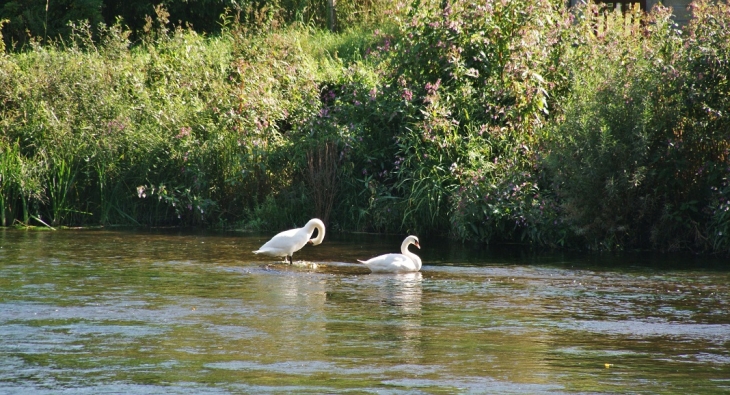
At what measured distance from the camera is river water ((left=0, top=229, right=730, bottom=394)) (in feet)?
24.4

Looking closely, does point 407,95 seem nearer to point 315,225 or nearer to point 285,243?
point 315,225

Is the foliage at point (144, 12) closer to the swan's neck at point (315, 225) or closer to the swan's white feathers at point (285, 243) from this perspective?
the swan's neck at point (315, 225)

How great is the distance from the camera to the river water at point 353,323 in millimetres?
7426

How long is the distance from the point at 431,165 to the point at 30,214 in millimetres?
6616

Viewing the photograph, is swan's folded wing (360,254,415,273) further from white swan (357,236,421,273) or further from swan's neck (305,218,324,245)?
swan's neck (305,218,324,245)

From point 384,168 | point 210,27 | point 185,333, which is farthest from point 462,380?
point 210,27

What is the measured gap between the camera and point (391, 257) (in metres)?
→ 12.7

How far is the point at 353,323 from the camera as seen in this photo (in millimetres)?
9539

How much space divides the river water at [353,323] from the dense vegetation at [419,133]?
1.14 m

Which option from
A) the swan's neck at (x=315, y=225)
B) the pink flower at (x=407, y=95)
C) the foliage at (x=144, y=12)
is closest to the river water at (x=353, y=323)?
the swan's neck at (x=315, y=225)

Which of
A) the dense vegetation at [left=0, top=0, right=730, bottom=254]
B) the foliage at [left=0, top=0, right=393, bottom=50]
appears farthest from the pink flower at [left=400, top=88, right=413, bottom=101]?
the foliage at [left=0, top=0, right=393, bottom=50]

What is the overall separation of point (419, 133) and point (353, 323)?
8296mm

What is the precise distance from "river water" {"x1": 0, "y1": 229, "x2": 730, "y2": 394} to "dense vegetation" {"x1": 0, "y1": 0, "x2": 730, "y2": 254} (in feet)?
3.73

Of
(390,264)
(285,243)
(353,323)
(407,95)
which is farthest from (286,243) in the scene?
(407,95)
